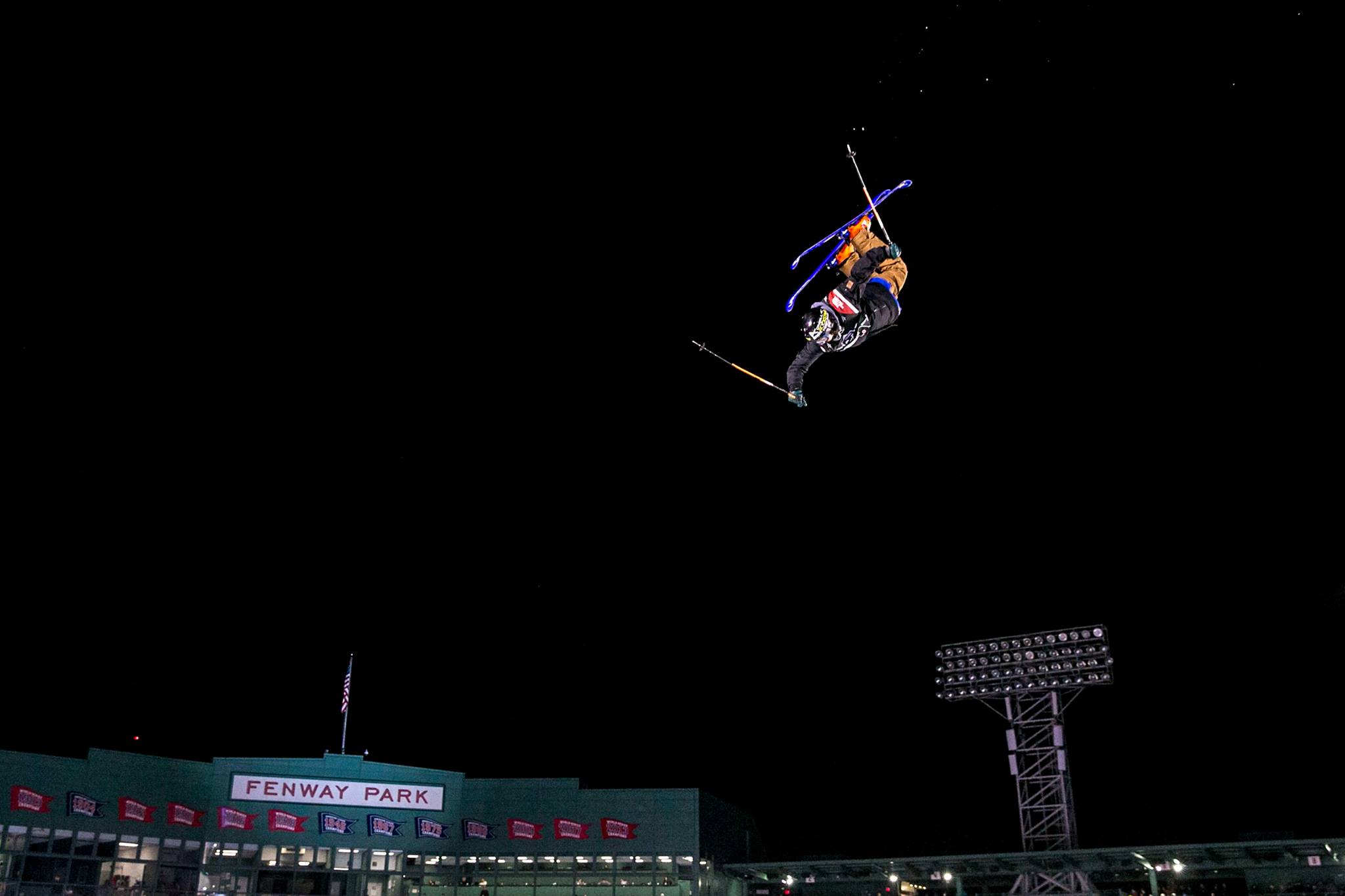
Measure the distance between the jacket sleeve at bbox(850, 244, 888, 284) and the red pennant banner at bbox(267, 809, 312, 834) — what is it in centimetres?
3470

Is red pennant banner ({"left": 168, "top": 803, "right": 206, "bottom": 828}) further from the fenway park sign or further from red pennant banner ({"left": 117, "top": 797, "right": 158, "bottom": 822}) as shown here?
the fenway park sign

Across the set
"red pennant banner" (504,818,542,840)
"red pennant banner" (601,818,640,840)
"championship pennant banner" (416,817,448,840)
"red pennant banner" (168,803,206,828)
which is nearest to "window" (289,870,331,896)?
"championship pennant banner" (416,817,448,840)

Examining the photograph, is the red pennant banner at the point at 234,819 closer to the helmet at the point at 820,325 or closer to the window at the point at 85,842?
the window at the point at 85,842

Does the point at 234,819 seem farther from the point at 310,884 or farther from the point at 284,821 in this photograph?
the point at 310,884

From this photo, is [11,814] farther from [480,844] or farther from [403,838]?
[480,844]

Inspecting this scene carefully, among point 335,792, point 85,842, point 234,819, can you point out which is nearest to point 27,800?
point 85,842

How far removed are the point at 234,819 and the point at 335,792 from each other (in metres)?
3.18

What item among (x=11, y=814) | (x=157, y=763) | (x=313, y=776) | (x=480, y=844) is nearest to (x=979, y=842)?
(x=480, y=844)

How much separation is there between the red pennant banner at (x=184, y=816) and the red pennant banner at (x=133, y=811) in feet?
1.87

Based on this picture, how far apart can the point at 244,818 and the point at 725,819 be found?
17.2 meters

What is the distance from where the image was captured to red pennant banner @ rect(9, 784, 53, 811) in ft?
109

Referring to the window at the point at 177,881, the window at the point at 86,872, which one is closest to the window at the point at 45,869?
the window at the point at 86,872

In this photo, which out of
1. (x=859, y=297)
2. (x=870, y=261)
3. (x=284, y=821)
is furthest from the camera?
(x=284, y=821)

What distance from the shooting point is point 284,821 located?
3794cm
